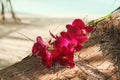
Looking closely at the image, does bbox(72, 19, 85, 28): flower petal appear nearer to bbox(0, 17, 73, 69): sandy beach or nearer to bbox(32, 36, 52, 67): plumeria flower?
bbox(32, 36, 52, 67): plumeria flower

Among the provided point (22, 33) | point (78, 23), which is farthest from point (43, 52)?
point (22, 33)

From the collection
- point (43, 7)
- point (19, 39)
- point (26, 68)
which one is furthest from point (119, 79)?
point (43, 7)

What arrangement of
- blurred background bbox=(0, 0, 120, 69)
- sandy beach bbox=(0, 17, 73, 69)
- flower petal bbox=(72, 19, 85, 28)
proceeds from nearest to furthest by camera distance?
flower petal bbox=(72, 19, 85, 28)
sandy beach bbox=(0, 17, 73, 69)
blurred background bbox=(0, 0, 120, 69)

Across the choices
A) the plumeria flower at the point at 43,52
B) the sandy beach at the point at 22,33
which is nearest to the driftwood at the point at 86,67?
the plumeria flower at the point at 43,52

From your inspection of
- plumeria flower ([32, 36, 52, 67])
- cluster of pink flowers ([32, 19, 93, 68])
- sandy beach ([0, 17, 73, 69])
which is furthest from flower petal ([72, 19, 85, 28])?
sandy beach ([0, 17, 73, 69])

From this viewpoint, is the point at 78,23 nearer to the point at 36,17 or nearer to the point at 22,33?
the point at 22,33

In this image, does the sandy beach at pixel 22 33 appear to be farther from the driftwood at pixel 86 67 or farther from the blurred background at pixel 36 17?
the driftwood at pixel 86 67

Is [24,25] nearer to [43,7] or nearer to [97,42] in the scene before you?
[43,7]
